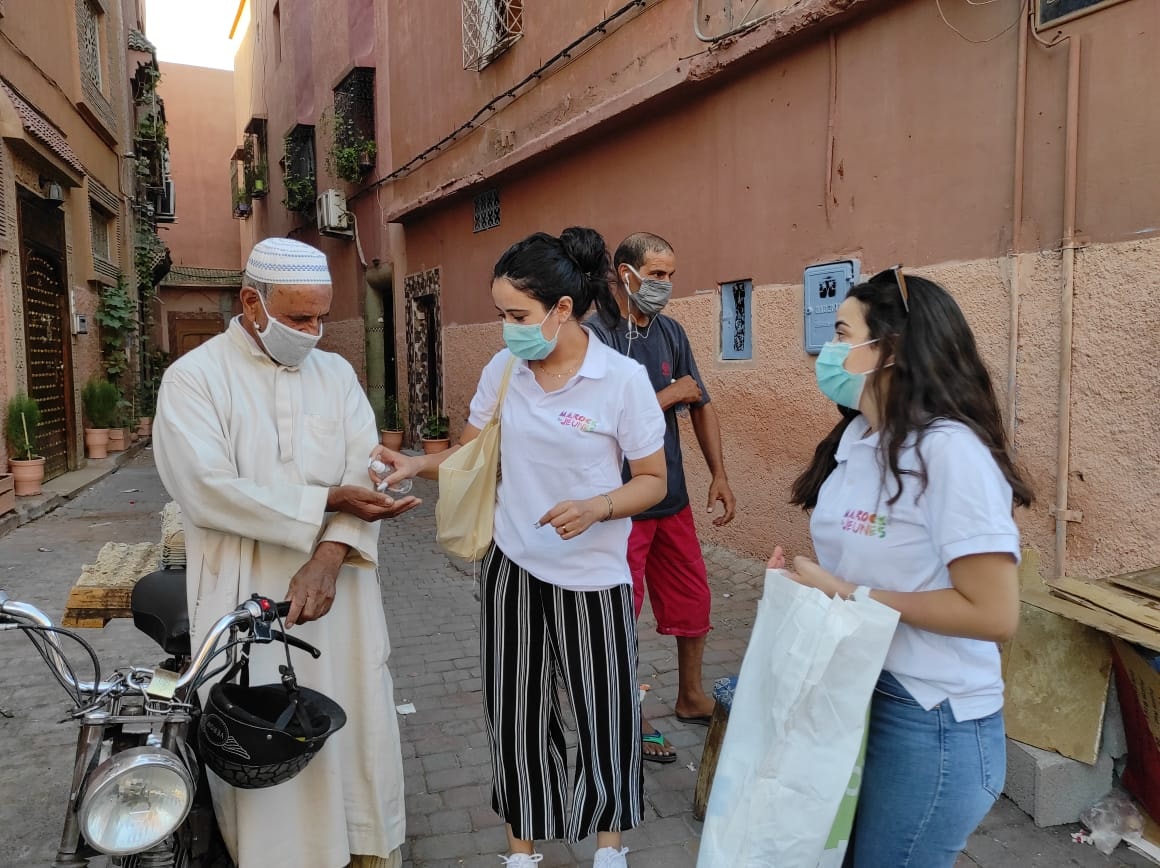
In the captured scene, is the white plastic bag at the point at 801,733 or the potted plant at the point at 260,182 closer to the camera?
the white plastic bag at the point at 801,733

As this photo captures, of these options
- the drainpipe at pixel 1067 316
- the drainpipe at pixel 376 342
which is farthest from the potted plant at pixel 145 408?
the drainpipe at pixel 1067 316

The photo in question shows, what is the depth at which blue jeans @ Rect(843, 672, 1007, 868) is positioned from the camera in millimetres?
1558

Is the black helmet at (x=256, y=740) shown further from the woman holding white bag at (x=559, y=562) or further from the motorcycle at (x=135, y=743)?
the woman holding white bag at (x=559, y=562)

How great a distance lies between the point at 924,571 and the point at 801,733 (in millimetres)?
376

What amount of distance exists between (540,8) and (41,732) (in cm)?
747

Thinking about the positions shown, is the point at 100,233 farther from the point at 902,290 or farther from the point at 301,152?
the point at 902,290

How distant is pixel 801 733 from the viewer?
4.95ft

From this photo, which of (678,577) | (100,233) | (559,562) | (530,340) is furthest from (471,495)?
(100,233)

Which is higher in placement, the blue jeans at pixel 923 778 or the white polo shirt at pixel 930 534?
the white polo shirt at pixel 930 534

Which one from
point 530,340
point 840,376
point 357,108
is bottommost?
point 840,376

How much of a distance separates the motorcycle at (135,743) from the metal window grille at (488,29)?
27.1 feet

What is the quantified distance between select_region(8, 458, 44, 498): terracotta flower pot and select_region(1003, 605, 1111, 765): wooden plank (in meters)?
9.24

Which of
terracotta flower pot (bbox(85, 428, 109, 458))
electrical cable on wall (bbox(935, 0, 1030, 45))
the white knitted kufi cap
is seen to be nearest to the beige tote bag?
the white knitted kufi cap

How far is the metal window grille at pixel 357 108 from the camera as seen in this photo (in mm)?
13273
